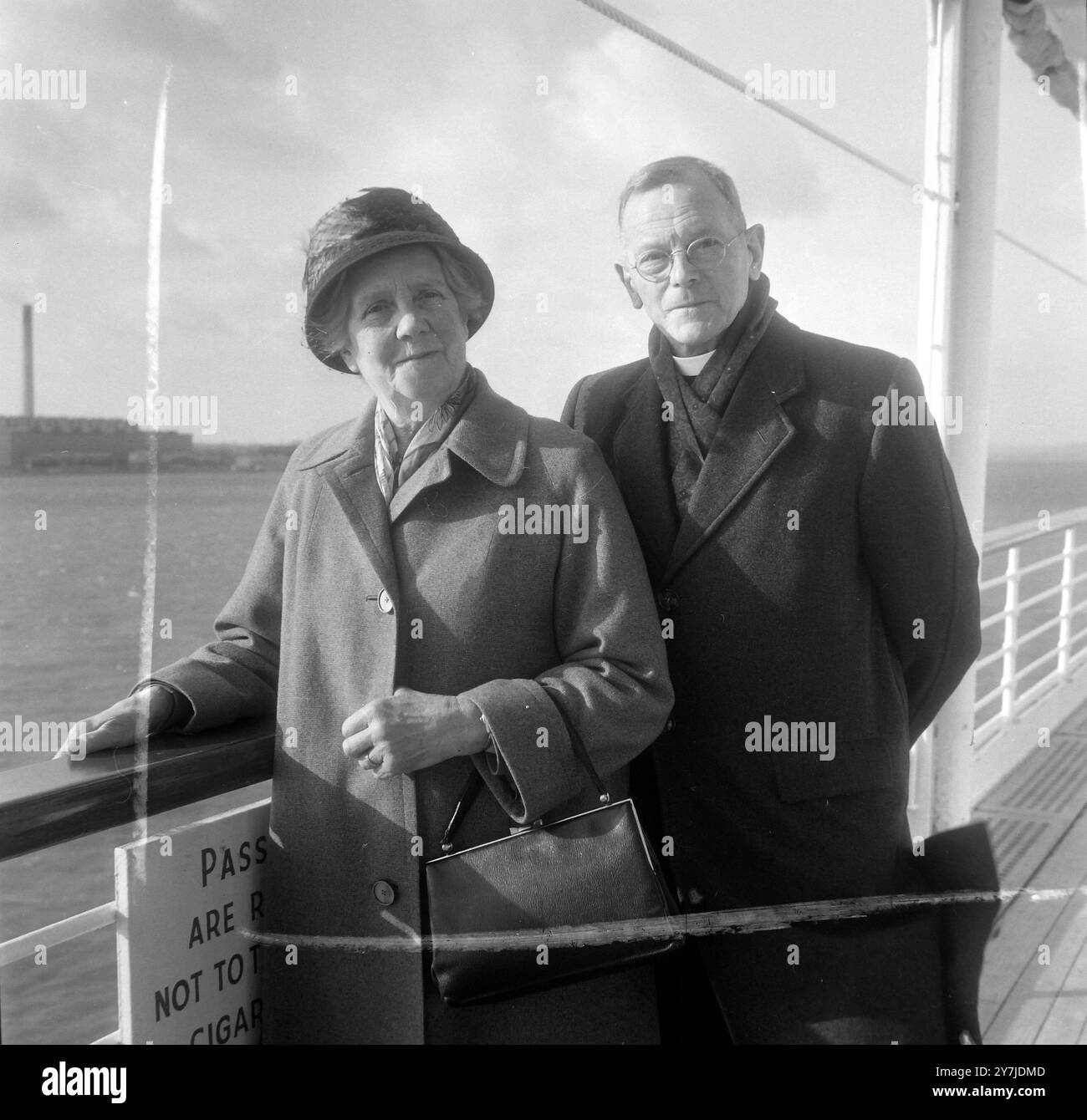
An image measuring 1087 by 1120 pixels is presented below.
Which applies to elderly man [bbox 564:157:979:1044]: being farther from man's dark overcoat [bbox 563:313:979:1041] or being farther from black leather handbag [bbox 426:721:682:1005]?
black leather handbag [bbox 426:721:682:1005]

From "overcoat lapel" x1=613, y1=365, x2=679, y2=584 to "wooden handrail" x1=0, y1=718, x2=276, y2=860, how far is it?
600mm

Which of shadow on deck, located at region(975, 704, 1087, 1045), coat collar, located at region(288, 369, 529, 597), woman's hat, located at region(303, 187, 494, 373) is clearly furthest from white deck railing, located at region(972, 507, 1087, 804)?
woman's hat, located at region(303, 187, 494, 373)

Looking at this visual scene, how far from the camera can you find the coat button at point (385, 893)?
4.48 feet

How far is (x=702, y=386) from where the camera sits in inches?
61.2

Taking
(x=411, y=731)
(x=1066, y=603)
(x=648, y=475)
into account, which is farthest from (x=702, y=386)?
(x=1066, y=603)

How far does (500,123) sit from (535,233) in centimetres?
16

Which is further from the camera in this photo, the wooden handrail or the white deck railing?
the white deck railing

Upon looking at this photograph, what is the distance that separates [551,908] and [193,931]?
481 millimetres

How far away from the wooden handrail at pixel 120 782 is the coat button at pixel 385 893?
231mm

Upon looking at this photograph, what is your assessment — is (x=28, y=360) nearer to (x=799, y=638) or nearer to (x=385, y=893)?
(x=385, y=893)

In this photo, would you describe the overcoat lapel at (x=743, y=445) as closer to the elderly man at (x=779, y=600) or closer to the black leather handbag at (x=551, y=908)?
the elderly man at (x=779, y=600)

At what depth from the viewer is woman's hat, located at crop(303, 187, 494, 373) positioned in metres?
1.31

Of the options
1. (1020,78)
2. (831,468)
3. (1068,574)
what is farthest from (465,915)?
(1068,574)
